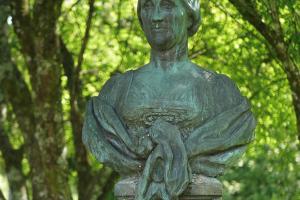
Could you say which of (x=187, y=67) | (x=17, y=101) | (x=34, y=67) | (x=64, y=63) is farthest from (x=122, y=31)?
(x=187, y=67)

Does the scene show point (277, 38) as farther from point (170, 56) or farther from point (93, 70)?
point (93, 70)

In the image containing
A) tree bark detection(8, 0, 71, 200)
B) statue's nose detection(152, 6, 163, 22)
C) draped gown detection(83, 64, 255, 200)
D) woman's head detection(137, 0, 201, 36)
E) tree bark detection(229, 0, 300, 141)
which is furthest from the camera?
tree bark detection(8, 0, 71, 200)

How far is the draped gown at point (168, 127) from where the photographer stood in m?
8.43

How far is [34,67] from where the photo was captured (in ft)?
49.6

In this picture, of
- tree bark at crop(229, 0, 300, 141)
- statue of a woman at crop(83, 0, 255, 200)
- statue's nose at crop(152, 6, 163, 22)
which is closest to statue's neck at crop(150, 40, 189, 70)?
statue of a woman at crop(83, 0, 255, 200)

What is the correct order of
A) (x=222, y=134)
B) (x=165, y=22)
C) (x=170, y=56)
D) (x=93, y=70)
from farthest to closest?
1. (x=93, y=70)
2. (x=170, y=56)
3. (x=165, y=22)
4. (x=222, y=134)

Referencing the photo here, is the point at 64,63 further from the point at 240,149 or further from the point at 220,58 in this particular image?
the point at 240,149

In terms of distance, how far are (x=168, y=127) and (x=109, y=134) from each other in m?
0.54

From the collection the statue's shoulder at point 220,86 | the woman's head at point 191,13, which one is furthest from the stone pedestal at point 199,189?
the woman's head at point 191,13

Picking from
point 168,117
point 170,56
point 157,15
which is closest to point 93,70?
point 170,56

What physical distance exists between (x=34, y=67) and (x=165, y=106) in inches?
264

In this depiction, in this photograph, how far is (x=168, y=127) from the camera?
8.51 m

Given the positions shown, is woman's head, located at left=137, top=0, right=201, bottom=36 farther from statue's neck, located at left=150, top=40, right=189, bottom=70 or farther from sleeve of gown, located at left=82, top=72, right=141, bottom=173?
sleeve of gown, located at left=82, top=72, right=141, bottom=173

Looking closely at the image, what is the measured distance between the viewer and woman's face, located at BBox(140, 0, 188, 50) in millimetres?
8844
